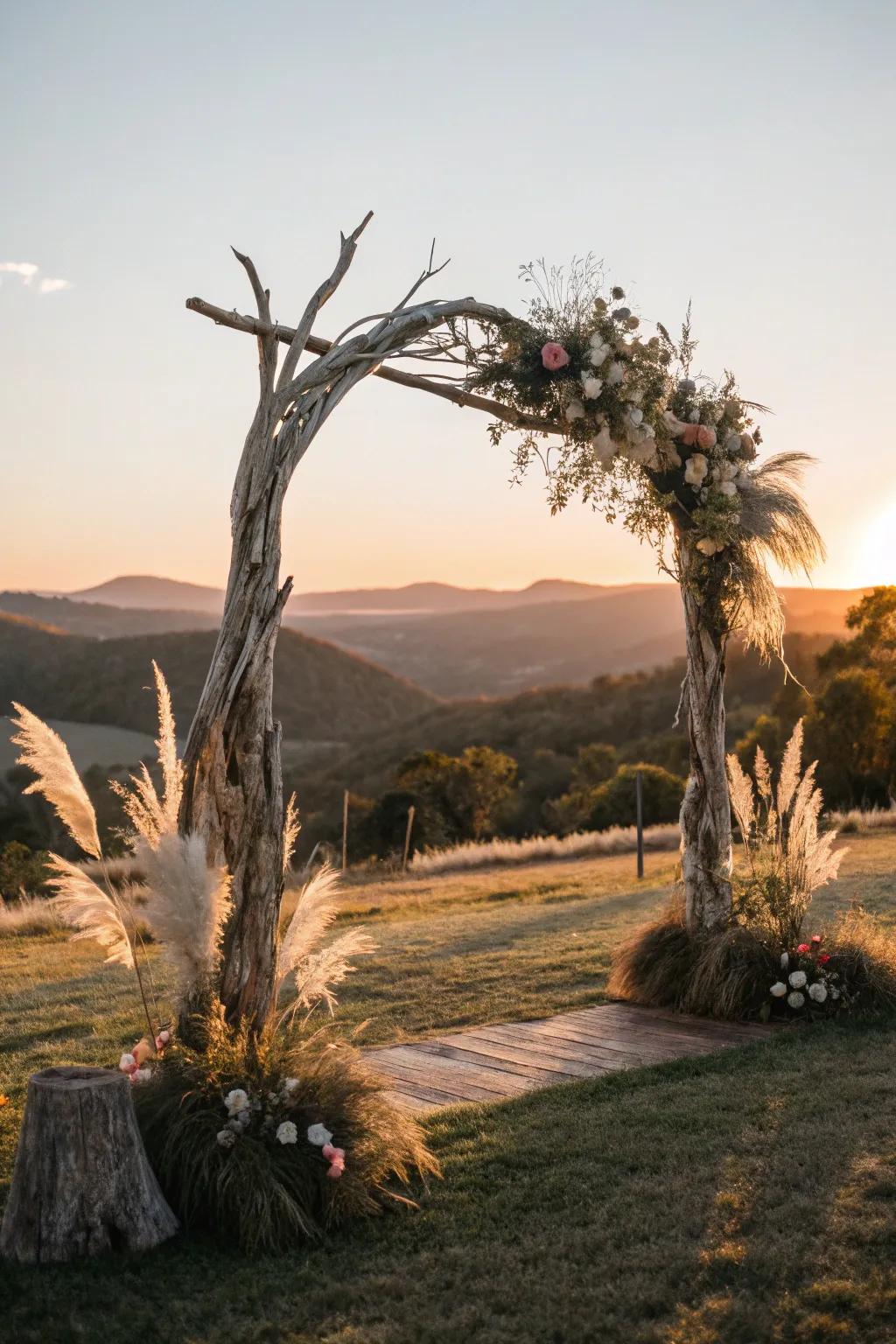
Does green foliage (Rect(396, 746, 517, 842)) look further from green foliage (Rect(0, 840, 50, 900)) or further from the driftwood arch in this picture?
the driftwood arch

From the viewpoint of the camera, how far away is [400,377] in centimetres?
564

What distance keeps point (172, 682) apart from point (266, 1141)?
48469 millimetres

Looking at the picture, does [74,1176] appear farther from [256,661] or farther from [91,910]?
[256,661]

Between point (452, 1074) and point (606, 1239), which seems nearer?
point (606, 1239)

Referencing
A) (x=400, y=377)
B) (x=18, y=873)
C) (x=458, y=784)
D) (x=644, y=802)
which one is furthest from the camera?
(x=458, y=784)

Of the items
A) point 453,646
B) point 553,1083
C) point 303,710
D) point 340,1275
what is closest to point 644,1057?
point 553,1083

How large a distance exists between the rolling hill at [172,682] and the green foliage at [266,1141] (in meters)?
39.3

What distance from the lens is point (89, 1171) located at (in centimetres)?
356

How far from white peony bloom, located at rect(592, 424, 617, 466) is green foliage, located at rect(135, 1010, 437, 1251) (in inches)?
135

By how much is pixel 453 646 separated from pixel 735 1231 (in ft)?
281

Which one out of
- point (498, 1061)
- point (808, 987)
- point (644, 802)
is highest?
point (808, 987)

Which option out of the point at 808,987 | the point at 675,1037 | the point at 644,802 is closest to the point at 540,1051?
the point at 675,1037

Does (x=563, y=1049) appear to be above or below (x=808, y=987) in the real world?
below

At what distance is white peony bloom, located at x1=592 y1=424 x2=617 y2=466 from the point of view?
20.3ft
